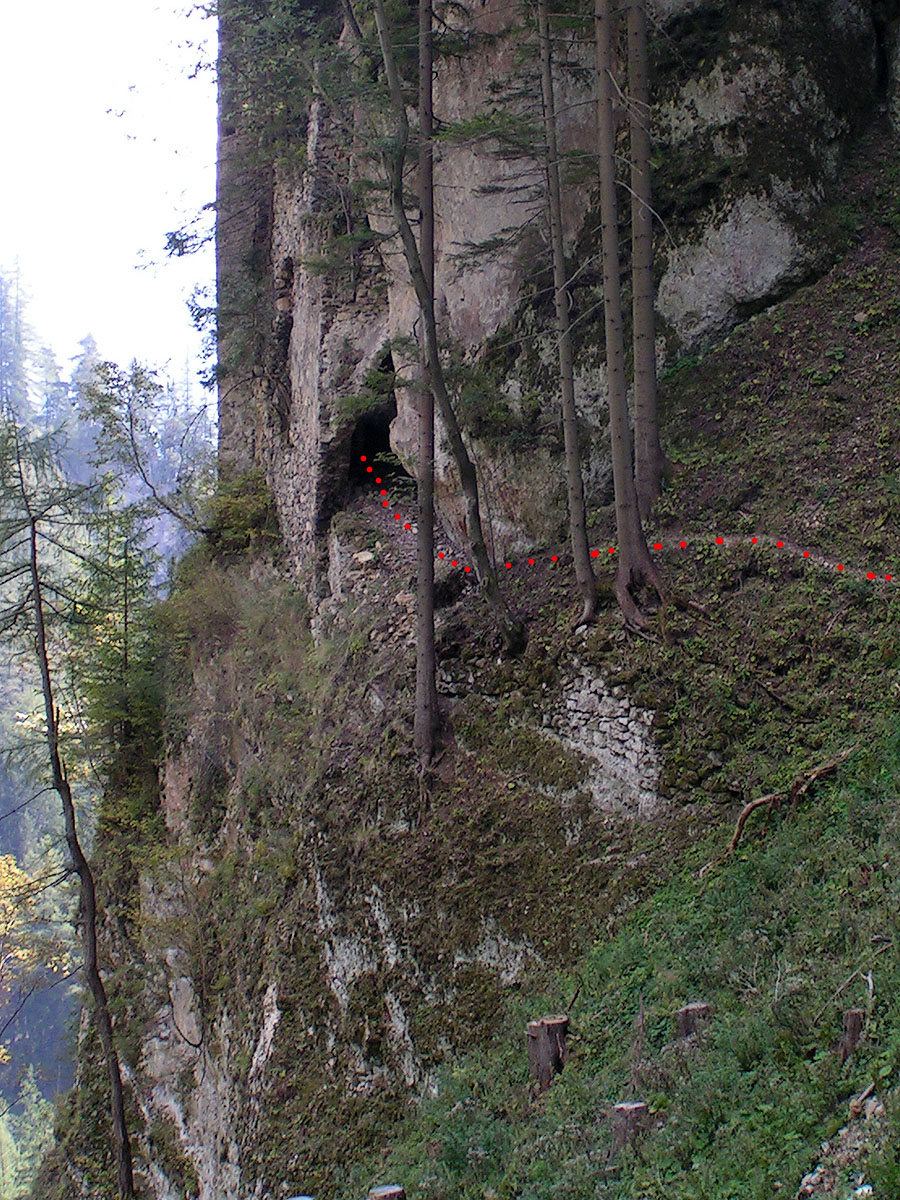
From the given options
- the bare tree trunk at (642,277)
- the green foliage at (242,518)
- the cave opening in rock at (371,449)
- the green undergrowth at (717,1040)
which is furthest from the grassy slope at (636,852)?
the green foliage at (242,518)

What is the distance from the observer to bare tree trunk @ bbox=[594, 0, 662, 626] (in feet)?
30.6

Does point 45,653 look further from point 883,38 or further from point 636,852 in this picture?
point 883,38

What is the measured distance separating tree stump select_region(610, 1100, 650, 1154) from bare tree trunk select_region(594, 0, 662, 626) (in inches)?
192

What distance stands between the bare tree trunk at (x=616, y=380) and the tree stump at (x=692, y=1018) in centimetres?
411

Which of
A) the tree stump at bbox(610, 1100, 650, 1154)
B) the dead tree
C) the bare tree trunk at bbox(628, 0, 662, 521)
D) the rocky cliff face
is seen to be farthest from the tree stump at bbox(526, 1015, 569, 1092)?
the dead tree

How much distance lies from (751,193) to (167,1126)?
1470 cm

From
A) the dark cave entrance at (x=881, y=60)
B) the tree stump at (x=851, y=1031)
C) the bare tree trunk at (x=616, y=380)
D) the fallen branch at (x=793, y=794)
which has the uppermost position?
the dark cave entrance at (x=881, y=60)

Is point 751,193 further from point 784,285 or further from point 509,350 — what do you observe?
point 509,350

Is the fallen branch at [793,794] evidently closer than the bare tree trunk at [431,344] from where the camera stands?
Yes

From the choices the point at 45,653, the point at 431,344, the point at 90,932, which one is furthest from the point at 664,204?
the point at 90,932

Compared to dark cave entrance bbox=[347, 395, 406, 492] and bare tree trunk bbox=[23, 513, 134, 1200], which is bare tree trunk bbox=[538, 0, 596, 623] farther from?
bare tree trunk bbox=[23, 513, 134, 1200]

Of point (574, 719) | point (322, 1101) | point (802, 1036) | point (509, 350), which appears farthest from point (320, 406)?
point (802, 1036)

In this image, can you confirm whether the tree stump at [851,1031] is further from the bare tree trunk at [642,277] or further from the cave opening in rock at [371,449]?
the cave opening in rock at [371,449]

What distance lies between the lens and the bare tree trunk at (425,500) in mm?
10195
